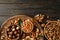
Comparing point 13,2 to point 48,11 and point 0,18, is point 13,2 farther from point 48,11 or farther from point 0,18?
point 48,11

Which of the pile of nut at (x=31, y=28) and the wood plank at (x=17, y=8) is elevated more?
the wood plank at (x=17, y=8)

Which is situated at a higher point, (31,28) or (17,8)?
(17,8)

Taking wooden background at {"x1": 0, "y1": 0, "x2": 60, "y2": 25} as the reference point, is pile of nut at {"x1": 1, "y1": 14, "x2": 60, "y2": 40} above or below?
below

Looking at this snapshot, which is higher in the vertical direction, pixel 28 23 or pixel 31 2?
pixel 31 2

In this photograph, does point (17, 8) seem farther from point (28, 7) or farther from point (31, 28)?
point (31, 28)

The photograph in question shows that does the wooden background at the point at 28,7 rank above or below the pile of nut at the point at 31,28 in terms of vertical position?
above

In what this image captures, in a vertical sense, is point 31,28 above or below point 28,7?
below

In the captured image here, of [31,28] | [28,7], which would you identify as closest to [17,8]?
[28,7]

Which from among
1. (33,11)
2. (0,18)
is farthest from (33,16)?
(0,18)
